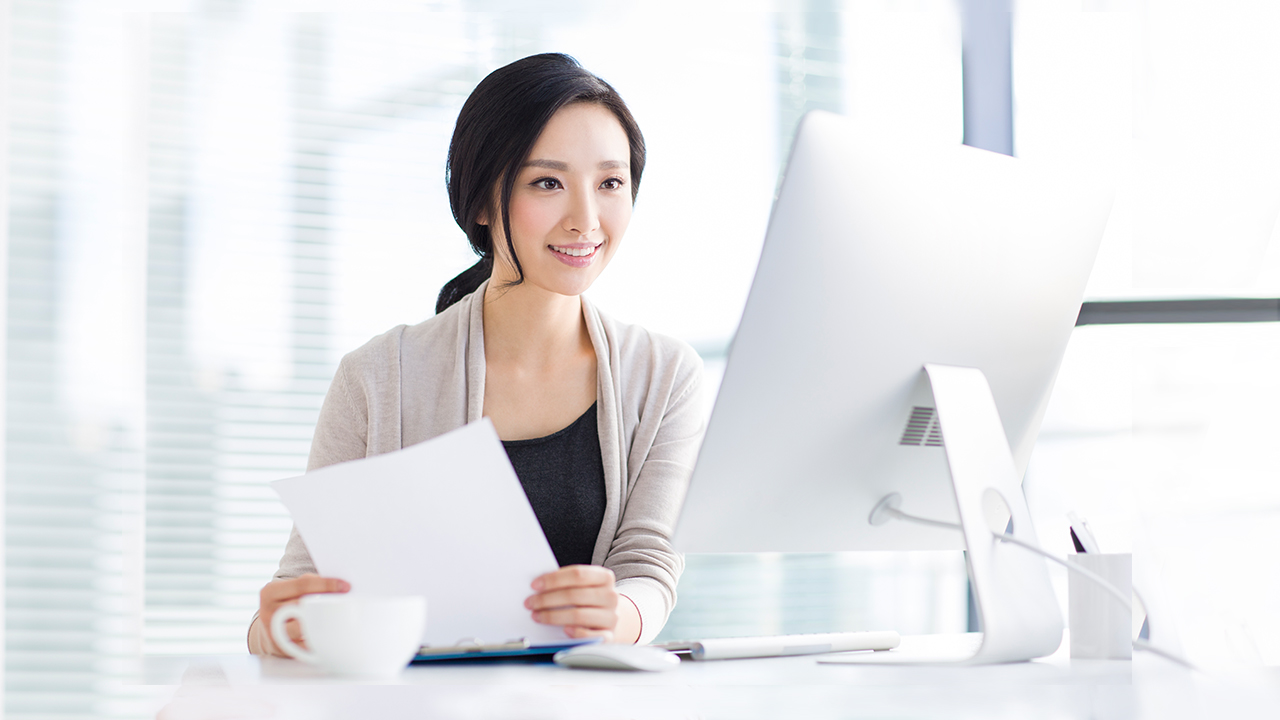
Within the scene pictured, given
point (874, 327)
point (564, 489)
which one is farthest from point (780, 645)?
point (564, 489)

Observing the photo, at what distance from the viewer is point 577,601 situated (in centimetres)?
79

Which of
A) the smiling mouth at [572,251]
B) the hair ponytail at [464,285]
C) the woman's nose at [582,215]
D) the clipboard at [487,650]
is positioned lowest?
the clipboard at [487,650]

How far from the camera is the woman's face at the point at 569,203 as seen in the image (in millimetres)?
1375

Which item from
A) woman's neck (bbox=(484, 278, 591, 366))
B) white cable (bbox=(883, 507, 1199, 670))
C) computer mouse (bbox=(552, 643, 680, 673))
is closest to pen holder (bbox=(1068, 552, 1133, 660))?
white cable (bbox=(883, 507, 1199, 670))

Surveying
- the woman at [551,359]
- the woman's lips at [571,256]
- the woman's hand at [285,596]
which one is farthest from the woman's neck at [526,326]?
the woman's hand at [285,596]

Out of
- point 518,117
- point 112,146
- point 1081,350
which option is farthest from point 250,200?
point 1081,350

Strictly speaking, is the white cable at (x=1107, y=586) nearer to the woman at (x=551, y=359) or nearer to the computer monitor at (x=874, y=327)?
the computer monitor at (x=874, y=327)

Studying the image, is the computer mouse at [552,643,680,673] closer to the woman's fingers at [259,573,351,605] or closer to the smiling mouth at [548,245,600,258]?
the woman's fingers at [259,573,351,605]

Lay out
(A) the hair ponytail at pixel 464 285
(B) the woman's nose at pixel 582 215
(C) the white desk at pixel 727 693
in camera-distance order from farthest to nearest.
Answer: (A) the hair ponytail at pixel 464 285 < (B) the woman's nose at pixel 582 215 < (C) the white desk at pixel 727 693

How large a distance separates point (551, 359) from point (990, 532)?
92cm

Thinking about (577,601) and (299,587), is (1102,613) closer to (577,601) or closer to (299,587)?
(577,601)

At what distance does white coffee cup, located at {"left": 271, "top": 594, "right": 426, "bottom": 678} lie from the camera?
1.96 feet

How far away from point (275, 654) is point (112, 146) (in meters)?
2.12

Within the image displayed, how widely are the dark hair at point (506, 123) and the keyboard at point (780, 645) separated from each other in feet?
2.59
